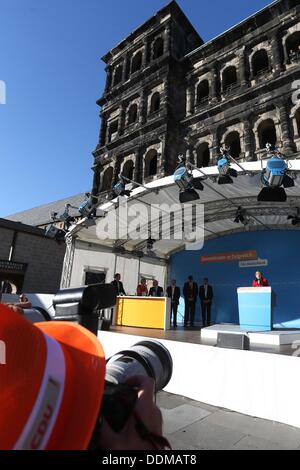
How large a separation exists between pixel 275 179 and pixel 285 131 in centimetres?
1032

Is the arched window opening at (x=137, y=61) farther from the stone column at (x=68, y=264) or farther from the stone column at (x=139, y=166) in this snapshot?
the stone column at (x=68, y=264)

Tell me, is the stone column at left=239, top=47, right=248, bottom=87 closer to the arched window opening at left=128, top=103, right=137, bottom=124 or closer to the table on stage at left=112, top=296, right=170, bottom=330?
the arched window opening at left=128, top=103, right=137, bottom=124

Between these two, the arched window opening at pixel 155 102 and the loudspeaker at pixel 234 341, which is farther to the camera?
the arched window opening at pixel 155 102

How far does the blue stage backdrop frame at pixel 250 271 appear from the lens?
12.6 meters

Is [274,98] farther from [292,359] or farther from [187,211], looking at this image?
[292,359]

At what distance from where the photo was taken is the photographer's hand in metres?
0.72

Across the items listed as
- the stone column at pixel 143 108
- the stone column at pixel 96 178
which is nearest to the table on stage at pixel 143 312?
the stone column at pixel 96 178

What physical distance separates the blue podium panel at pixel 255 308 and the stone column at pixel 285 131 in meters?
10.1

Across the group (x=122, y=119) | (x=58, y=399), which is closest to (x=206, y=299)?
(x=58, y=399)

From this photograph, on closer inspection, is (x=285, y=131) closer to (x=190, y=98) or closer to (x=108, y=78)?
(x=190, y=98)

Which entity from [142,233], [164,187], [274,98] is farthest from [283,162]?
[274,98]

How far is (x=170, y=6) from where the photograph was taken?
74.0 ft

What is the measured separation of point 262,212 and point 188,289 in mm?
4876

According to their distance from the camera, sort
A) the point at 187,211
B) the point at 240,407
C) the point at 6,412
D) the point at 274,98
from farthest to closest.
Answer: the point at 274,98 → the point at 187,211 → the point at 240,407 → the point at 6,412
